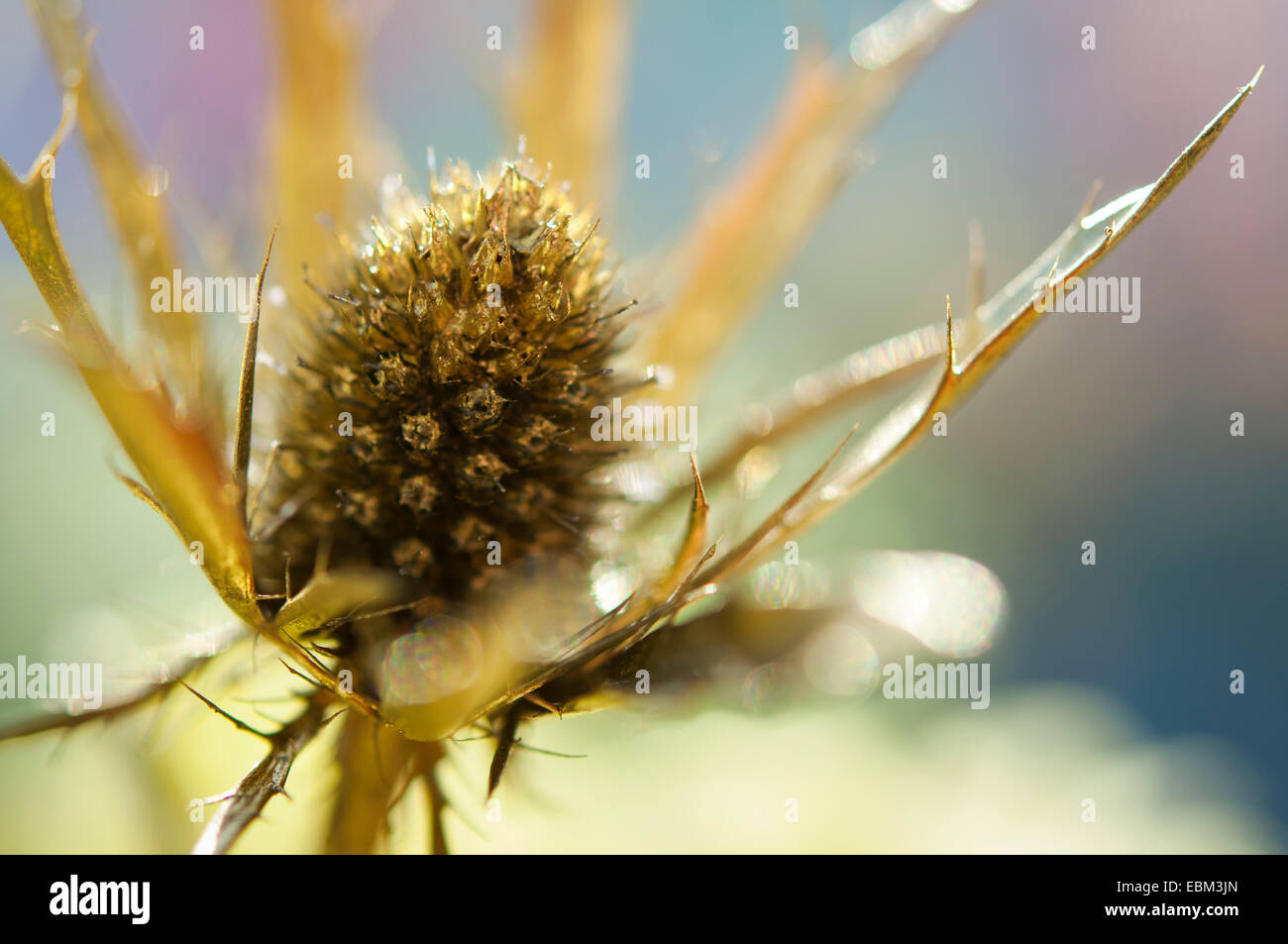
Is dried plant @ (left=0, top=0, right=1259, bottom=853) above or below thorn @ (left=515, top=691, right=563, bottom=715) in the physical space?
above

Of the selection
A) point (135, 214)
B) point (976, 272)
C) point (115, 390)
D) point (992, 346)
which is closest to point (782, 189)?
point (976, 272)

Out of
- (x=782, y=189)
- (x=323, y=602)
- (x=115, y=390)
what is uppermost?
(x=782, y=189)

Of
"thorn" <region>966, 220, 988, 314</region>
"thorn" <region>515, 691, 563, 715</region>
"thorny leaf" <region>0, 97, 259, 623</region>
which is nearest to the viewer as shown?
"thorny leaf" <region>0, 97, 259, 623</region>

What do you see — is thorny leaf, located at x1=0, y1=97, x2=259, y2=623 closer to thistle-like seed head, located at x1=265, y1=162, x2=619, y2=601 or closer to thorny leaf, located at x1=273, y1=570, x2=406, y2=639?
thorny leaf, located at x1=273, y1=570, x2=406, y2=639

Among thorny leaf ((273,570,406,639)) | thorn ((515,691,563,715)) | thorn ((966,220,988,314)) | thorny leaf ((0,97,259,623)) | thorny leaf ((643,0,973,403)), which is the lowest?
thorn ((515,691,563,715))

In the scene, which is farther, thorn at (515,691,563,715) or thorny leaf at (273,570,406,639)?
thorn at (515,691,563,715)

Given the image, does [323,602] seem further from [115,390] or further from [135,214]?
[135,214]

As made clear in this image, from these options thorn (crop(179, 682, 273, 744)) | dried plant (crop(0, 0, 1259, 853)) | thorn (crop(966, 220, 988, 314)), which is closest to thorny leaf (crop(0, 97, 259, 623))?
dried plant (crop(0, 0, 1259, 853))

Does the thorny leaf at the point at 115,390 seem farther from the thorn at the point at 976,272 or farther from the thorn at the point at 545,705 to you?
the thorn at the point at 976,272
